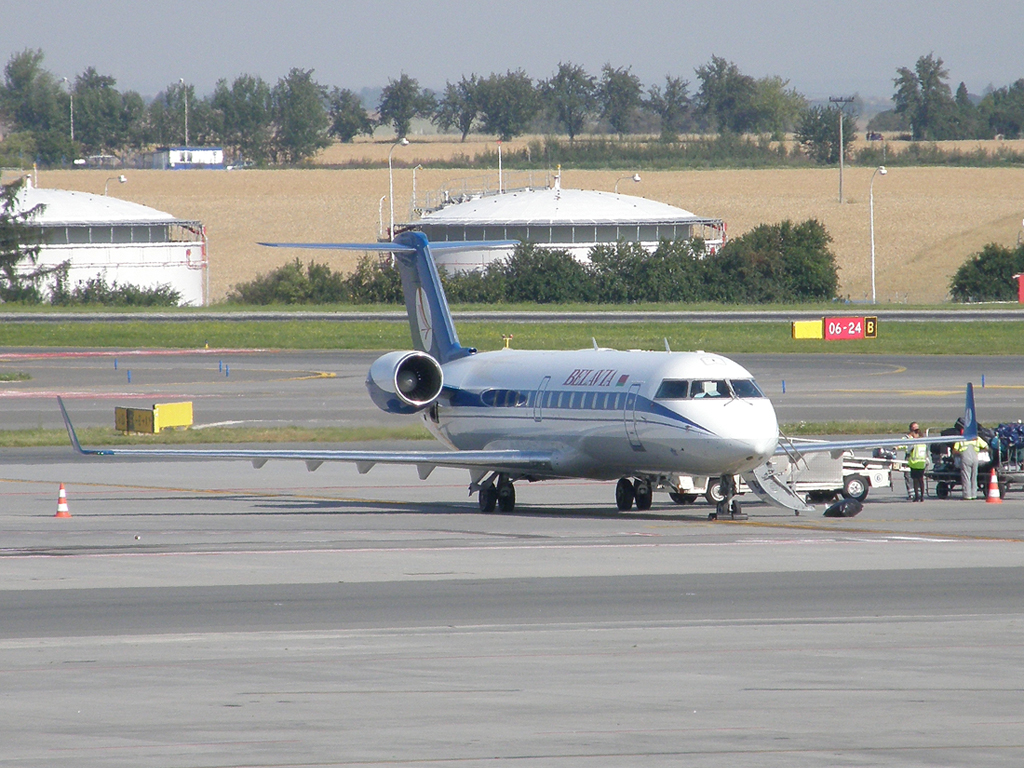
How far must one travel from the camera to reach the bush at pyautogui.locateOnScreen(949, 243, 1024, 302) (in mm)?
106875

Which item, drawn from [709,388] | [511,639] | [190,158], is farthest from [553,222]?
[511,639]

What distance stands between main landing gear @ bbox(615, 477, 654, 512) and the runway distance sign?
50.6 m

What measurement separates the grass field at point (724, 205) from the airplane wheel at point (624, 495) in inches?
3725

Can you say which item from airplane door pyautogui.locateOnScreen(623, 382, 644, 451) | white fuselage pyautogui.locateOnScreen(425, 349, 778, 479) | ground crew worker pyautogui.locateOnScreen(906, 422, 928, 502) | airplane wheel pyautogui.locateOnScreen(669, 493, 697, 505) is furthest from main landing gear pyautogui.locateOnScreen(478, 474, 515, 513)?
ground crew worker pyautogui.locateOnScreen(906, 422, 928, 502)

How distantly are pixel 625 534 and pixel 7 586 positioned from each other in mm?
10561

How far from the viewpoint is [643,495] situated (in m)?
30.0

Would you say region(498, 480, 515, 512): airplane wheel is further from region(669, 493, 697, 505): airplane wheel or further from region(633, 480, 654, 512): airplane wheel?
region(669, 493, 697, 505): airplane wheel

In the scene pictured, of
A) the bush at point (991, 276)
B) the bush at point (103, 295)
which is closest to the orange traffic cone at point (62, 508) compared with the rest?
the bush at point (103, 295)

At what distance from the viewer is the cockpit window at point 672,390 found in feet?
89.8

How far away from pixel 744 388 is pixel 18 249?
80205mm

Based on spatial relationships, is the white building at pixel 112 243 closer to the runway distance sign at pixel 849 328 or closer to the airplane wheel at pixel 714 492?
the runway distance sign at pixel 849 328

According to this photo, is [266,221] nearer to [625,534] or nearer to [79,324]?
[79,324]

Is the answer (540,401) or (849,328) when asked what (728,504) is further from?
(849,328)

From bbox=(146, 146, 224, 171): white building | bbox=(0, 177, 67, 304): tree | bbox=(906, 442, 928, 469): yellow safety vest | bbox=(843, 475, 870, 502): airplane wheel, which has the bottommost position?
bbox=(843, 475, 870, 502): airplane wheel
